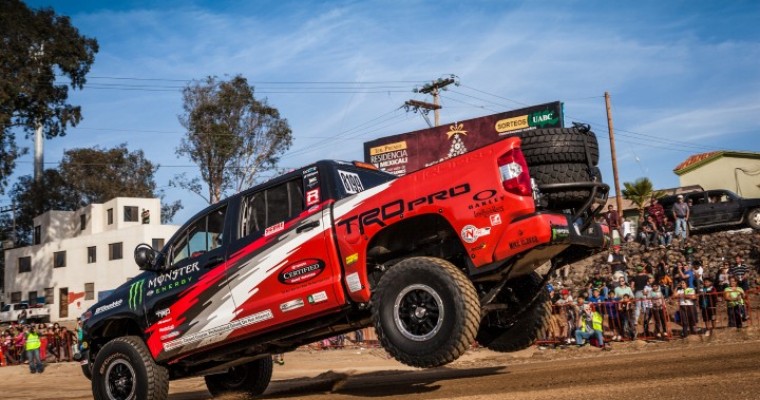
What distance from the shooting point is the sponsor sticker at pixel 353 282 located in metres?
6.36

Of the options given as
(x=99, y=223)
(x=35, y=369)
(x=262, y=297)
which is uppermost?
(x=99, y=223)

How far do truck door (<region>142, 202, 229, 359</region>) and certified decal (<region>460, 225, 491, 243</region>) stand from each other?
2698 millimetres

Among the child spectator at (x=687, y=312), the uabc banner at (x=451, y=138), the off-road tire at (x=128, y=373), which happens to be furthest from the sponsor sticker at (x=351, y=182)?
the uabc banner at (x=451, y=138)

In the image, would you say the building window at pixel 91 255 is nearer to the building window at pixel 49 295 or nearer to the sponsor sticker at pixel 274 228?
the building window at pixel 49 295

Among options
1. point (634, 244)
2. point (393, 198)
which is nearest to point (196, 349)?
point (393, 198)

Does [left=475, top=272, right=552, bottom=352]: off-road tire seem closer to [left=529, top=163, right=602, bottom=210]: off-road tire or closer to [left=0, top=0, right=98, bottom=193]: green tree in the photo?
[left=529, top=163, right=602, bottom=210]: off-road tire

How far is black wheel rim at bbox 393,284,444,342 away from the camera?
19.3 feet

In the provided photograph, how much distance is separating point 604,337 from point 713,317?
2473mm

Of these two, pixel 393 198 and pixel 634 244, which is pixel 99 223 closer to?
pixel 634 244

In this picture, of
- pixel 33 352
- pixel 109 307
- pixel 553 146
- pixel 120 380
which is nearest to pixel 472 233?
pixel 553 146

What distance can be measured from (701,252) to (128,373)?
21.6m

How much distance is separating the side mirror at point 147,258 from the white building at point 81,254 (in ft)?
132

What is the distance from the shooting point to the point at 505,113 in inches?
1417

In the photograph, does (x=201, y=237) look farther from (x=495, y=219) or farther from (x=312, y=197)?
(x=495, y=219)
